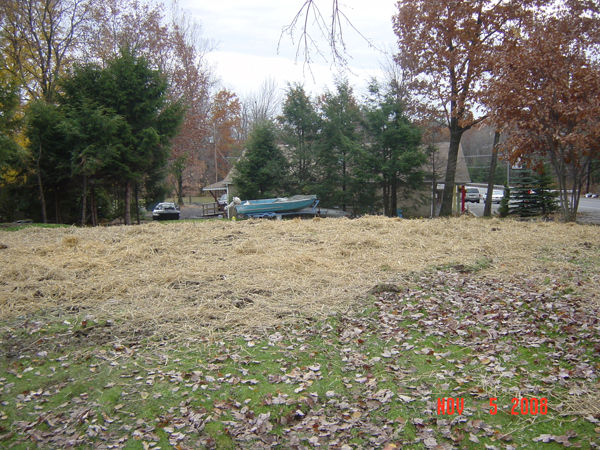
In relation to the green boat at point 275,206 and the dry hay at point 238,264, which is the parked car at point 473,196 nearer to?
the green boat at point 275,206

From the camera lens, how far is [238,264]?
6.46 m

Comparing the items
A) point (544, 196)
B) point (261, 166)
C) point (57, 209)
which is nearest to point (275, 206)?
point (261, 166)

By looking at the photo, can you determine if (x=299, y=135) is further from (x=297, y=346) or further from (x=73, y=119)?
(x=297, y=346)

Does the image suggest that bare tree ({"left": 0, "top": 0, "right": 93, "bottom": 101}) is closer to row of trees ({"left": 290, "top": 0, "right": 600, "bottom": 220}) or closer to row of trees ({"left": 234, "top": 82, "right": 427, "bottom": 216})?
row of trees ({"left": 234, "top": 82, "right": 427, "bottom": 216})

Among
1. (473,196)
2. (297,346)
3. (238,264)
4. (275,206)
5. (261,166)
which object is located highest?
(261,166)

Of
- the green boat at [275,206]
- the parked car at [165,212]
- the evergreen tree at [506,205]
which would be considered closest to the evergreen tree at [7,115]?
the green boat at [275,206]

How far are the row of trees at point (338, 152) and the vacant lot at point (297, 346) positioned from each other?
1668cm

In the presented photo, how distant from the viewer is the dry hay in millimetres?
4914

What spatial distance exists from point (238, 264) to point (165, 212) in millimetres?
22728

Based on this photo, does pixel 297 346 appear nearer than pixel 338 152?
Yes

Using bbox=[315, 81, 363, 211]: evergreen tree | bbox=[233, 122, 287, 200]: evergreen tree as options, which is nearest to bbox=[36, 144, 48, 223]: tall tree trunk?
bbox=[233, 122, 287, 200]: evergreen tree

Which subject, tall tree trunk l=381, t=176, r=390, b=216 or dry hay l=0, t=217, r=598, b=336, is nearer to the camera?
dry hay l=0, t=217, r=598, b=336

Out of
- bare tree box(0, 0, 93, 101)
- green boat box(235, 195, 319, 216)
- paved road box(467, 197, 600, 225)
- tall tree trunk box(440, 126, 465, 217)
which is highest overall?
bare tree box(0, 0, 93, 101)

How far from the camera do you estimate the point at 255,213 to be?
16.9 metres
